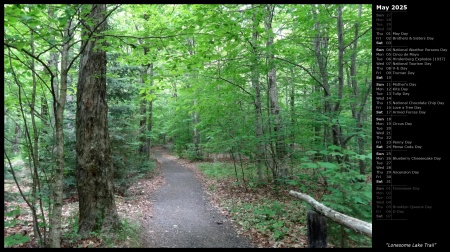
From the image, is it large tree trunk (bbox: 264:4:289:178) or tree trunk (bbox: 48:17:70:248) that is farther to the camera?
large tree trunk (bbox: 264:4:289:178)

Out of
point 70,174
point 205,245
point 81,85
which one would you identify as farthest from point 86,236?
point 70,174

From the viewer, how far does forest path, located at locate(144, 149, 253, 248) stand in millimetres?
4953

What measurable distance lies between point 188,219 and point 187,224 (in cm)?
37

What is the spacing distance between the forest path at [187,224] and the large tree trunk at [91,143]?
1.26 metres

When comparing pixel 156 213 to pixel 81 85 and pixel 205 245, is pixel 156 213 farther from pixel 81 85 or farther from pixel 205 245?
pixel 81 85

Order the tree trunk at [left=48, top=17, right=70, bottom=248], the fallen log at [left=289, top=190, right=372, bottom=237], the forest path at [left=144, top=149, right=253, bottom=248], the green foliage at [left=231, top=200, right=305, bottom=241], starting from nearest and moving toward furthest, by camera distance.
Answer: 1. the fallen log at [left=289, top=190, right=372, bottom=237]
2. the tree trunk at [left=48, top=17, right=70, bottom=248]
3. the forest path at [left=144, top=149, right=253, bottom=248]
4. the green foliage at [left=231, top=200, right=305, bottom=241]

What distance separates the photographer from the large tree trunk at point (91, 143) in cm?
432

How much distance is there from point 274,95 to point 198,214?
16.7ft

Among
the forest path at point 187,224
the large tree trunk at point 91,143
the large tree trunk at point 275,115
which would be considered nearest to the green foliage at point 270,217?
the forest path at point 187,224

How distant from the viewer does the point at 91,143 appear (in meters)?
4.32

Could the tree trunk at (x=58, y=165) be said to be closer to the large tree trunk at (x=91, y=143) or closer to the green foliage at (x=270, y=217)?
the large tree trunk at (x=91, y=143)

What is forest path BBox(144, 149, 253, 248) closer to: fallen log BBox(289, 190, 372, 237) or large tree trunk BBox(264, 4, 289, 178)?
fallen log BBox(289, 190, 372, 237)

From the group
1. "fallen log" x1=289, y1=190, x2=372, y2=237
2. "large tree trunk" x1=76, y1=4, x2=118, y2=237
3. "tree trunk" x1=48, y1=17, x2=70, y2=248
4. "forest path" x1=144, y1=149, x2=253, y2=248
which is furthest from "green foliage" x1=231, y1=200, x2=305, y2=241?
"tree trunk" x1=48, y1=17, x2=70, y2=248

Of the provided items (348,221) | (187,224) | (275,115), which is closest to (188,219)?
(187,224)
